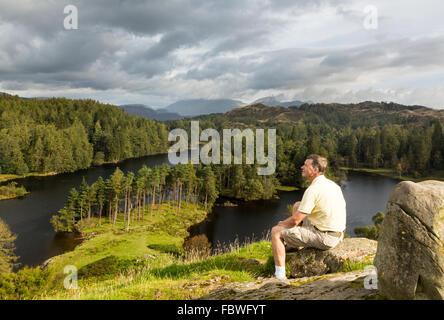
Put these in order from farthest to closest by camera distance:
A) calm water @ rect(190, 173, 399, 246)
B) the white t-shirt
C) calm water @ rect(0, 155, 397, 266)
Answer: calm water @ rect(190, 173, 399, 246)
calm water @ rect(0, 155, 397, 266)
the white t-shirt

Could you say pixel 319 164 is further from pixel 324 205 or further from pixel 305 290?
pixel 305 290

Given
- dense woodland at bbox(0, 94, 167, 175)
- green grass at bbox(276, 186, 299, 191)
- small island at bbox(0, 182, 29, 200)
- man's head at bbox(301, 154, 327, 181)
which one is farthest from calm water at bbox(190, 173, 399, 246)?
dense woodland at bbox(0, 94, 167, 175)

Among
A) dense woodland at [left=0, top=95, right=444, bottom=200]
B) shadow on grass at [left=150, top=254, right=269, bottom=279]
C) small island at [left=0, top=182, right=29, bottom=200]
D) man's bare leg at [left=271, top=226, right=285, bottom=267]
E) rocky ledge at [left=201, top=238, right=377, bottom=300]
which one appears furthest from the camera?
dense woodland at [left=0, top=95, right=444, bottom=200]

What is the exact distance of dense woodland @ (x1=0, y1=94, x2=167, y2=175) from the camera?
101 metres

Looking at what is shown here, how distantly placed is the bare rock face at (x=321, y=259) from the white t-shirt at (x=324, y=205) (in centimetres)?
76

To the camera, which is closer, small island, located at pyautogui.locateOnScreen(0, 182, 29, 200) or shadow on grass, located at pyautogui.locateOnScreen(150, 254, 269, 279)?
shadow on grass, located at pyautogui.locateOnScreen(150, 254, 269, 279)

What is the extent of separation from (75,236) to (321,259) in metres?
51.2

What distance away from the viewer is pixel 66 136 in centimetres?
12188

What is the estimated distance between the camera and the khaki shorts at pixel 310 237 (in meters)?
6.32

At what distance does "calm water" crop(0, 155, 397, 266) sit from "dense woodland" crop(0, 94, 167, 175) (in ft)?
47.7

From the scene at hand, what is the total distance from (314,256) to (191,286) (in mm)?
3170

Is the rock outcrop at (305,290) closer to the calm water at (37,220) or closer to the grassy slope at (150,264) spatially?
the grassy slope at (150,264)

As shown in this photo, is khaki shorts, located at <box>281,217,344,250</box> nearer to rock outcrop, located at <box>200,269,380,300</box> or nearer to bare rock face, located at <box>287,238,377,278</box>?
bare rock face, located at <box>287,238,377,278</box>

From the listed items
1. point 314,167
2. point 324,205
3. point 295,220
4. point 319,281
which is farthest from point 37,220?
point 319,281
